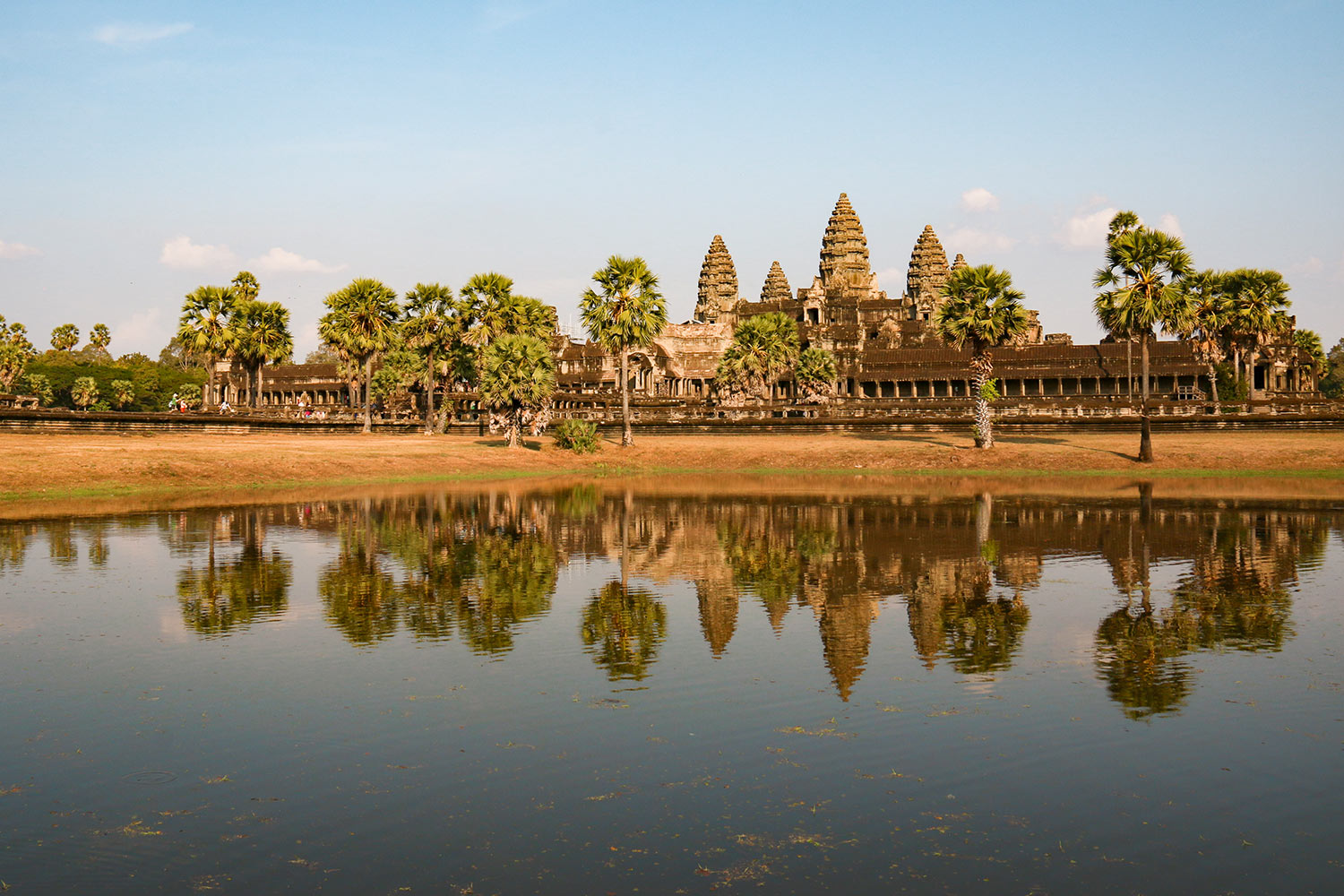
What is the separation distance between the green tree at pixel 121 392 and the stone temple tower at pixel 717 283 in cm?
7565

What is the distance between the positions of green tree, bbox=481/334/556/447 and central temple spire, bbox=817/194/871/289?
9172cm

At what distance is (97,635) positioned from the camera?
18531 mm

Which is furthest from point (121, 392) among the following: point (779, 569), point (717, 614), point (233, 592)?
point (717, 614)

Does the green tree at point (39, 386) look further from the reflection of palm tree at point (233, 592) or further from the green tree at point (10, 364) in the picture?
the reflection of palm tree at point (233, 592)

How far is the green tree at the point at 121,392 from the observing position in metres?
137

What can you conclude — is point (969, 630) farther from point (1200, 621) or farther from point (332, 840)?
point (332, 840)

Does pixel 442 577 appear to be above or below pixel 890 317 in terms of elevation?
below

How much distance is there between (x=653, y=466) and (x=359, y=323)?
1165 inches

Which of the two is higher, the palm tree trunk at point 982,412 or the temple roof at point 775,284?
the temple roof at point 775,284

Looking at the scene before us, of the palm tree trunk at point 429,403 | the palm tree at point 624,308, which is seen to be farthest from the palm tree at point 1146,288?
the palm tree trunk at point 429,403

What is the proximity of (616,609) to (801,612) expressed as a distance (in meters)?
3.37

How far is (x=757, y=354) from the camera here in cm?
9319

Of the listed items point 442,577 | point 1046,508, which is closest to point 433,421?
point 1046,508

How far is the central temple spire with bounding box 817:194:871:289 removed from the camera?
15738 centimetres
